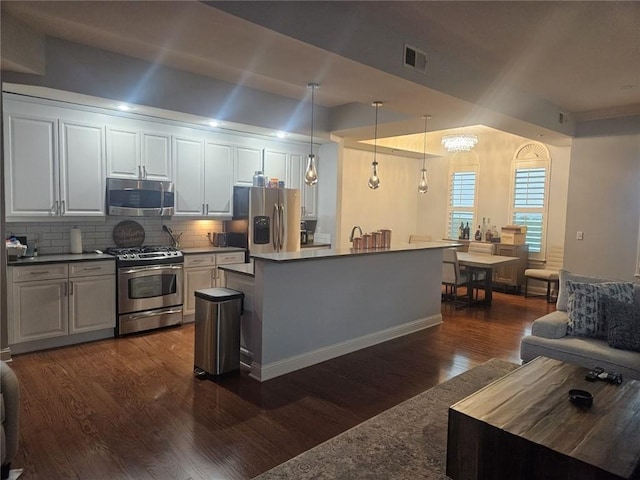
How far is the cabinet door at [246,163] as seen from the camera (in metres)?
5.89

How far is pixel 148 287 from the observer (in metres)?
4.87

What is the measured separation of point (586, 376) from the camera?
2676 millimetres

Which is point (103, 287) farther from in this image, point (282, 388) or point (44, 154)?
point (282, 388)

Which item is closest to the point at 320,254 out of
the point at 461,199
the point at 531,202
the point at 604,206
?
the point at 604,206

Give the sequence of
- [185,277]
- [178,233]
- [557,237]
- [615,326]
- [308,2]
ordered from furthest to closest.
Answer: [557,237], [178,233], [185,277], [615,326], [308,2]

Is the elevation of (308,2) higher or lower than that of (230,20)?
higher

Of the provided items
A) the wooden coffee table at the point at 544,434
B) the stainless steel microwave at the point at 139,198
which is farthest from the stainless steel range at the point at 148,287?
the wooden coffee table at the point at 544,434

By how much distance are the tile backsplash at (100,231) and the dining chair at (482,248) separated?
4.52 meters

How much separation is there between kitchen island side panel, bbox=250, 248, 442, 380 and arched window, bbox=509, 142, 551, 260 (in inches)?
127

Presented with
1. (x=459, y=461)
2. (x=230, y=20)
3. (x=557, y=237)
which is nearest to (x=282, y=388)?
(x=459, y=461)

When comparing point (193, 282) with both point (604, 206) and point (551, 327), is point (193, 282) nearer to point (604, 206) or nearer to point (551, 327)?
point (551, 327)

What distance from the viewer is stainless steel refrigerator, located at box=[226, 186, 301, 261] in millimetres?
5703

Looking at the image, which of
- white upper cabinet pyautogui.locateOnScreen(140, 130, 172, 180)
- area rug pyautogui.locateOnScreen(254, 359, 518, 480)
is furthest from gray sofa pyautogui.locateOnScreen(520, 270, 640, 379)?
white upper cabinet pyautogui.locateOnScreen(140, 130, 172, 180)

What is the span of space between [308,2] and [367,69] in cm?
72
